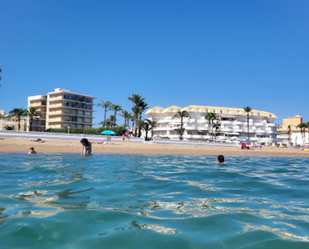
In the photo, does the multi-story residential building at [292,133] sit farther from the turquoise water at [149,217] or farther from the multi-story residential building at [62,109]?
the turquoise water at [149,217]

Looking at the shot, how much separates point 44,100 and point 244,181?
8827 centimetres

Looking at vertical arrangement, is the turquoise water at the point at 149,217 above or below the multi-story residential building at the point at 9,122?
below

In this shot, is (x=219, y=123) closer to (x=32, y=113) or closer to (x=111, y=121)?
(x=111, y=121)

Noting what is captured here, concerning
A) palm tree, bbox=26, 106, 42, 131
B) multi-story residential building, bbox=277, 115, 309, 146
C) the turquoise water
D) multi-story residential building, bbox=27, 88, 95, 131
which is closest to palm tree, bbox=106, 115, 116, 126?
multi-story residential building, bbox=27, 88, 95, 131

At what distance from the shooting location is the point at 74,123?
276 feet

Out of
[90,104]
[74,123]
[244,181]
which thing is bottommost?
[244,181]

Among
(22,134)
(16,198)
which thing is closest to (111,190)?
(16,198)

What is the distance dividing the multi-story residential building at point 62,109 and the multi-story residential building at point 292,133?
Result: 197 ft

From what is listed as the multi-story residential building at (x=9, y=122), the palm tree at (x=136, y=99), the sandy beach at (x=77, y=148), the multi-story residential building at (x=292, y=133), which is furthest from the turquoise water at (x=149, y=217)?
the multi-story residential building at (x=9, y=122)

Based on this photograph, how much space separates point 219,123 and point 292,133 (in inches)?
1142

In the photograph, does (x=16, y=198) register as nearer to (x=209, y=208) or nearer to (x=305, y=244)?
(x=209, y=208)

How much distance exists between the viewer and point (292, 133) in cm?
9294

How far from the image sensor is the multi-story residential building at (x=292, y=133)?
284 feet

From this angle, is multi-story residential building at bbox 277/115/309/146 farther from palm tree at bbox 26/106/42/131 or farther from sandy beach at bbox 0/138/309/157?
palm tree at bbox 26/106/42/131
